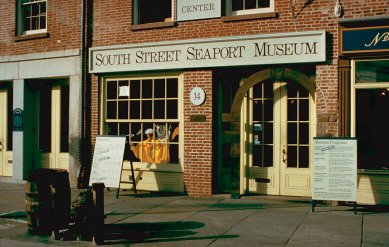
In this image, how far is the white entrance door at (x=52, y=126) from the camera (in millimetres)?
13234

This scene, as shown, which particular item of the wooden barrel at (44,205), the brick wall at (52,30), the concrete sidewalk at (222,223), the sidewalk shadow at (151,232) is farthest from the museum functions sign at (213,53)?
the wooden barrel at (44,205)

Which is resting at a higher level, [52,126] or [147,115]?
[147,115]

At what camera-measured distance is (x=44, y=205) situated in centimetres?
765

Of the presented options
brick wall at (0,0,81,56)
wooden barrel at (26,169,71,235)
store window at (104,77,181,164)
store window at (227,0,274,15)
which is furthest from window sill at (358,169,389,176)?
brick wall at (0,0,81,56)

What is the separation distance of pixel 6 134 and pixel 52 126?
6.05 feet

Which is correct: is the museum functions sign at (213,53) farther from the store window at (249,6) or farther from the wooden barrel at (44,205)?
the wooden barrel at (44,205)

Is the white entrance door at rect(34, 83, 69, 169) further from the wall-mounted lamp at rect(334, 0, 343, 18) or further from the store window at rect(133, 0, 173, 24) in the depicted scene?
the wall-mounted lamp at rect(334, 0, 343, 18)

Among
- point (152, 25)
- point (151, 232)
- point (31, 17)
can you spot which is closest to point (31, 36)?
point (31, 17)

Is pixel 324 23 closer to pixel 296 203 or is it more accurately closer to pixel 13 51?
pixel 296 203

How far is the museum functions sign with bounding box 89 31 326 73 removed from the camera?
32.6 ft

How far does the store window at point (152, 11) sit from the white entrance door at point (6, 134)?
5163 millimetres

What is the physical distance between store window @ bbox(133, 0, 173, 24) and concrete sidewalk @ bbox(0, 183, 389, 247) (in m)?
4.44

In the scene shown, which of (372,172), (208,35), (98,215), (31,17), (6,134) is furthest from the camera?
(6,134)

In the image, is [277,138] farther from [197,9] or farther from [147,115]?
[197,9]
